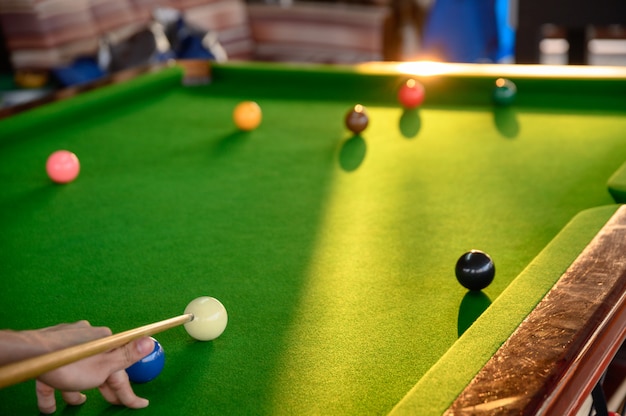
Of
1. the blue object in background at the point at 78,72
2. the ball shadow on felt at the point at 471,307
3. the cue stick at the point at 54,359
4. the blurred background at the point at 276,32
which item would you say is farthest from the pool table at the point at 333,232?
the blue object in background at the point at 78,72

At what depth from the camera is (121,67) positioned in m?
4.80

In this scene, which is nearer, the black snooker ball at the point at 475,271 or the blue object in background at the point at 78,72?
the black snooker ball at the point at 475,271

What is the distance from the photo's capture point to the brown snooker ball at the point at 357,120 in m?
2.46

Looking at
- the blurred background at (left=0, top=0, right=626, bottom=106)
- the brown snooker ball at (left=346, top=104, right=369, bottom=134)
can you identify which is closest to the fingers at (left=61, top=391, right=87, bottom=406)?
the brown snooker ball at (left=346, top=104, right=369, bottom=134)

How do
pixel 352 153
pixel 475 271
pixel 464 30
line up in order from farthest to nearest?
pixel 464 30 < pixel 352 153 < pixel 475 271

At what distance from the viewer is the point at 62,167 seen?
223 cm

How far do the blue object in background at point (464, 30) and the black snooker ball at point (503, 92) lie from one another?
2.13 m

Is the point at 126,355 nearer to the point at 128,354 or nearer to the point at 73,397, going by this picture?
the point at 128,354

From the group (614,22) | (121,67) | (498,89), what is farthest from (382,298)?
(121,67)

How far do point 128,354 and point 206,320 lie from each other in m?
0.21

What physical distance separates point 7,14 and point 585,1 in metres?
3.64

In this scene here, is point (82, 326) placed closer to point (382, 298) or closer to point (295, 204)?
point (382, 298)

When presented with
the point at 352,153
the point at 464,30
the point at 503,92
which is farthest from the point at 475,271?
the point at 464,30

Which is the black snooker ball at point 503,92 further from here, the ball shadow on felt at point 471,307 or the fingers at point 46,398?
the fingers at point 46,398
